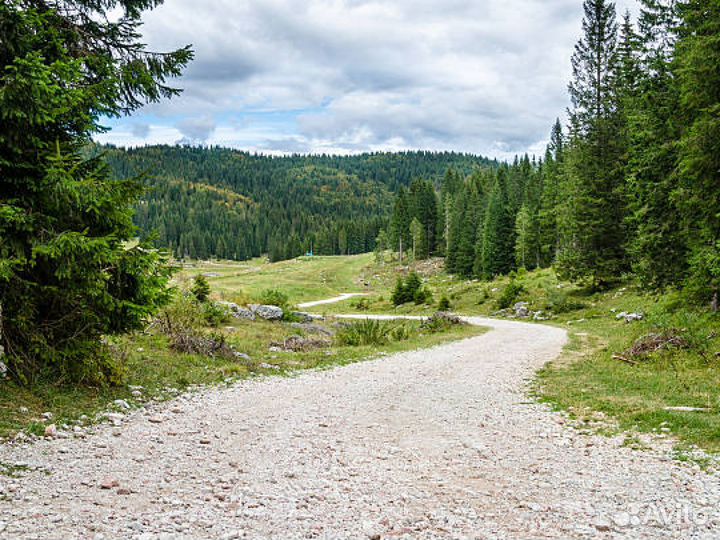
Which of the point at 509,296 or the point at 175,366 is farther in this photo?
the point at 509,296

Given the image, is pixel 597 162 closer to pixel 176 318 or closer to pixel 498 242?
pixel 176 318

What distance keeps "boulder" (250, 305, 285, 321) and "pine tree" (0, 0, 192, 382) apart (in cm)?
1750

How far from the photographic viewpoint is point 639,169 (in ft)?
71.6

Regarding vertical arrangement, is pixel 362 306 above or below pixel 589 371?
below

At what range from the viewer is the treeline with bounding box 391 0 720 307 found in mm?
15828

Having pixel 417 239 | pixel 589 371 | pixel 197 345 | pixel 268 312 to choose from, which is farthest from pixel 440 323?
pixel 417 239

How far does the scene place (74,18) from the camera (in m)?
9.79

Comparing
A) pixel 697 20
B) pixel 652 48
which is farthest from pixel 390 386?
pixel 652 48

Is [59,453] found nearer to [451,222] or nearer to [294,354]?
[294,354]

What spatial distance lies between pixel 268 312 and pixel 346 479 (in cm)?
2194

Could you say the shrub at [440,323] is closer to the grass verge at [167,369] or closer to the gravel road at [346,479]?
the grass verge at [167,369]

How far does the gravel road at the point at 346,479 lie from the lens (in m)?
4.91

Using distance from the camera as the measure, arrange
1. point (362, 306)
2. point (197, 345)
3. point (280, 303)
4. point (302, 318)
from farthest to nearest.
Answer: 1. point (362, 306)
2. point (280, 303)
3. point (302, 318)
4. point (197, 345)

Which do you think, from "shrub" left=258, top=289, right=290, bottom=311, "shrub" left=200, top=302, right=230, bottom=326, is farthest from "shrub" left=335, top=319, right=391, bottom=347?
"shrub" left=258, top=289, right=290, bottom=311
